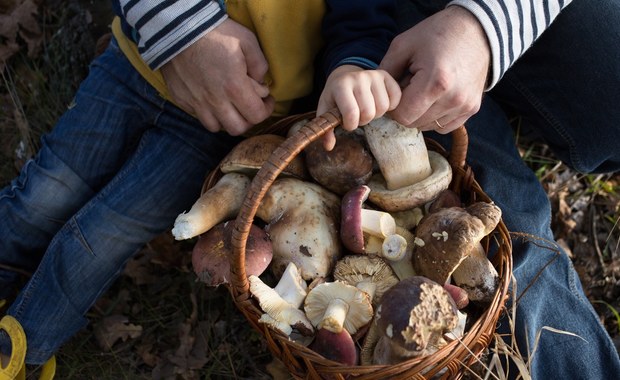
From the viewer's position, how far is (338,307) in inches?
62.7

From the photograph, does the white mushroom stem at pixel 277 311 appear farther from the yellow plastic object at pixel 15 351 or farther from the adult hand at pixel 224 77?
the yellow plastic object at pixel 15 351

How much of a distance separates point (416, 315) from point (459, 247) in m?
0.28

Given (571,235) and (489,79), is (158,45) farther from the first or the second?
(571,235)

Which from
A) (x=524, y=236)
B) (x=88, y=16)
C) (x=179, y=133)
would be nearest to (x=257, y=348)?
(x=179, y=133)

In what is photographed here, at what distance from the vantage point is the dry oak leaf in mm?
3084

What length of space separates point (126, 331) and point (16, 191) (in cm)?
76

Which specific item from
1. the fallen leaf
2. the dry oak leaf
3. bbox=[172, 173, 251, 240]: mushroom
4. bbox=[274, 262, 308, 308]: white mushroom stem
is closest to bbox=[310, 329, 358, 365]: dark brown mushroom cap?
bbox=[274, 262, 308, 308]: white mushroom stem

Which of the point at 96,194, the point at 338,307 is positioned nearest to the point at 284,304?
the point at 338,307

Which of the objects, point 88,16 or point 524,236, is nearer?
point 524,236

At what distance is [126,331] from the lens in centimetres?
250

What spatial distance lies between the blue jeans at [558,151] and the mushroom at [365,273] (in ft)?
1.71

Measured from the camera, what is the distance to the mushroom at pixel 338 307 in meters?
1.57

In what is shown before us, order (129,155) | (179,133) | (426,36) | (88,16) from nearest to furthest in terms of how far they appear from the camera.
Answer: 1. (426,36)
2. (179,133)
3. (129,155)
4. (88,16)

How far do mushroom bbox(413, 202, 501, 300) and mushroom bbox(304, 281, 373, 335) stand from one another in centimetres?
24
